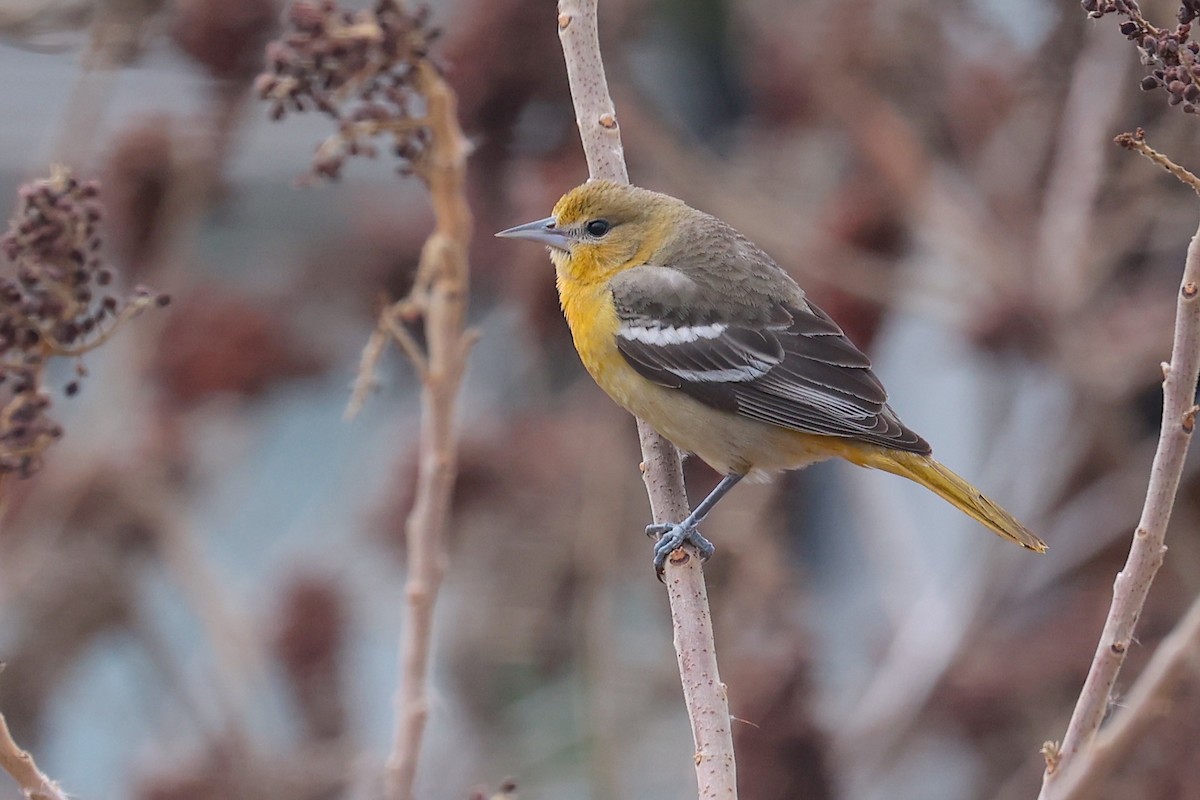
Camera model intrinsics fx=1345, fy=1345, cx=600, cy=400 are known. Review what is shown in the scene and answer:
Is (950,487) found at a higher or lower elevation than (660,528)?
higher

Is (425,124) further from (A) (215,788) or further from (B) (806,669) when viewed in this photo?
(A) (215,788)

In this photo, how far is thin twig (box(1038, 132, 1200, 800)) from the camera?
6.11ft

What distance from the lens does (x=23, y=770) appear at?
74.6 inches

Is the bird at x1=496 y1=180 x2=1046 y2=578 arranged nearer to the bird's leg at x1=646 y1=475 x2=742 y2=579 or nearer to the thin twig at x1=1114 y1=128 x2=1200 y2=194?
the bird's leg at x1=646 y1=475 x2=742 y2=579

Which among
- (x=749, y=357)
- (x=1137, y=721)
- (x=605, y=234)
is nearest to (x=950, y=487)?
(x=749, y=357)

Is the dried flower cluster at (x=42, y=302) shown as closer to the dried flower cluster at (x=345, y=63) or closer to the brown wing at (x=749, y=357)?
the dried flower cluster at (x=345, y=63)

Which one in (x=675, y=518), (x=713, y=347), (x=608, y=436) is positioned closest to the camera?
(x=675, y=518)

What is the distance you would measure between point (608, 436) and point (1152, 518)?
10.6ft

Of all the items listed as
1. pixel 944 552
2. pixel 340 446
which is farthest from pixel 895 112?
pixel 340 446

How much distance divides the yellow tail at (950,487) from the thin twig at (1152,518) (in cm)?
94

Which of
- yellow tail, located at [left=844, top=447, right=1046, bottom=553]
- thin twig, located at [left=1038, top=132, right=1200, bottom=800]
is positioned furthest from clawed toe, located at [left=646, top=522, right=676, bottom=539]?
thin twig, located at [left=1038, top=132, right=1200, bottom=800]

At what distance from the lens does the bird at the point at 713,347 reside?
11.2ft

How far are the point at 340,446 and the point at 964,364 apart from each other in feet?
16.8

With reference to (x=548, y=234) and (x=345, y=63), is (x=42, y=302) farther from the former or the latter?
(x=548, y=234)
